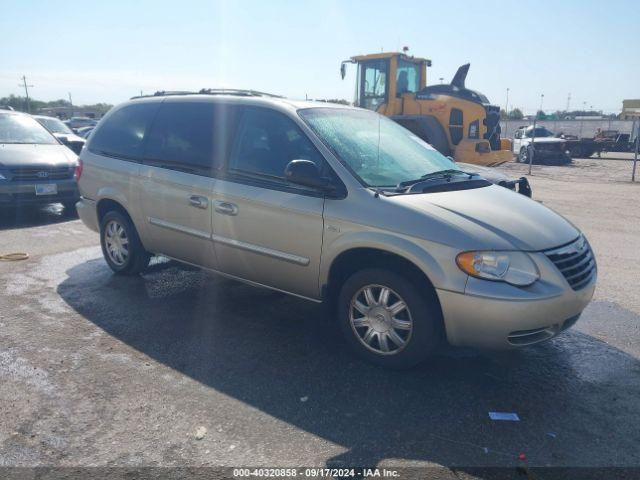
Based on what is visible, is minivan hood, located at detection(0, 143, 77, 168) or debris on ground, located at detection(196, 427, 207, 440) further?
minivan hood, located at detection(0, 143, 77, 168)

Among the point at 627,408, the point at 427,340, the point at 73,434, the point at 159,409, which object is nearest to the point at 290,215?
the point at 427,340

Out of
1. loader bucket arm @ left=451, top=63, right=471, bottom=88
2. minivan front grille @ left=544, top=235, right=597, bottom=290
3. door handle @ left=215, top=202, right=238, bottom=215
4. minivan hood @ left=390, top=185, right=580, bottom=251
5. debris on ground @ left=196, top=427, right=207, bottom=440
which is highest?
loader bucket arm @ left=451, top=63, right=471, bottom=88

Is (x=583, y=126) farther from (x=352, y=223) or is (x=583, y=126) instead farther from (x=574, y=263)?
(x=352, y=223)

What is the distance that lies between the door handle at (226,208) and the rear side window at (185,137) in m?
0.36

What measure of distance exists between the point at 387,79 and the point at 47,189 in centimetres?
851

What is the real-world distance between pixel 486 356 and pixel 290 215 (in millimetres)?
1815

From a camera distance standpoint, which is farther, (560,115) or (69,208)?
(560,115)

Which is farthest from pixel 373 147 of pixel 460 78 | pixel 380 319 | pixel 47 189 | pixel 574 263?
pixel 460 78

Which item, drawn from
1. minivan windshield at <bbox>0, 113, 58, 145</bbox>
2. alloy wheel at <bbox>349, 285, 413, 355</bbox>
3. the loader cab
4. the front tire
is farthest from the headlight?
the loader cab

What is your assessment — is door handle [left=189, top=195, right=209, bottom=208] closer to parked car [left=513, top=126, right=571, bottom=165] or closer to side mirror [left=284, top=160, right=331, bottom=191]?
side mirror [left=284, top=160, right=331, bottom=191]

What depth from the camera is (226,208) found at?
4.42 meters

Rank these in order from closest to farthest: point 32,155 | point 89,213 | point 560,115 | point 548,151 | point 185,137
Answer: point 185,137 → point 89,213 → point 32,155 → point 548,151 → point 560,115

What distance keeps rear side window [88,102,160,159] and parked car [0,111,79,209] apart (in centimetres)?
244

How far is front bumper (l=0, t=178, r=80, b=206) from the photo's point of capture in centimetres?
830
